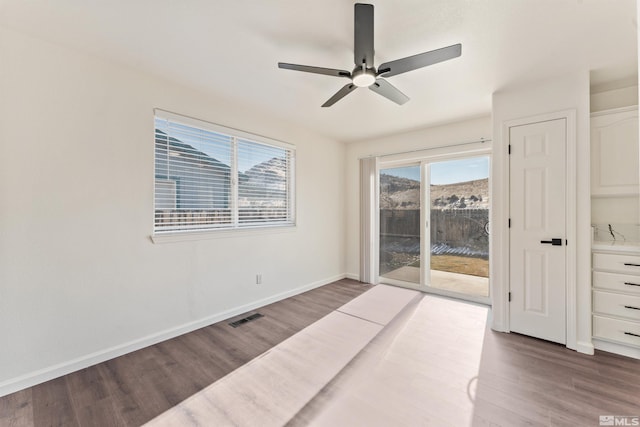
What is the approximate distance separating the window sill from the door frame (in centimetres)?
268

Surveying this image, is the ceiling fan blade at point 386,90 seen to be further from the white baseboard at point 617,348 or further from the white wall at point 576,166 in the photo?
the white baseboard at point 617,348

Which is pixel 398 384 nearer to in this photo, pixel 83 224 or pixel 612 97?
pixel 83 224

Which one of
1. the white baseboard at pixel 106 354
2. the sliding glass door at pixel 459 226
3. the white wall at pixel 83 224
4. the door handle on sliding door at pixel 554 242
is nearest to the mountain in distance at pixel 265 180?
the white wall at pixel 83 224

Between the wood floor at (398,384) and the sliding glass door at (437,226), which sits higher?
the sliding glass door at (437,226)

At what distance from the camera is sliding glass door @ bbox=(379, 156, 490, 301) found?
3727 mm

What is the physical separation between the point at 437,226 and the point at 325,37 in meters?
3.19

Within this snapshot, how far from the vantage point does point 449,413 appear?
1666mm

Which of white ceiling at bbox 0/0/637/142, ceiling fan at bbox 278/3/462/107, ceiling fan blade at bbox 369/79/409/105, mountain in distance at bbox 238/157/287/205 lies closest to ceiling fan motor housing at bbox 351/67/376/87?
ceiling fan at bbox 278/3/462/107

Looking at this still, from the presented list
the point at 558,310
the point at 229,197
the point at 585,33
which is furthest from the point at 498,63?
the point at 229,197

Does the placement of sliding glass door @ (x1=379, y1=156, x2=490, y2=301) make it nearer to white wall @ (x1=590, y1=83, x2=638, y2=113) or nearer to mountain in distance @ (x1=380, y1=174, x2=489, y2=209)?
mountain in distance @ (x1=380, y1=174, x2=489, y2=209)

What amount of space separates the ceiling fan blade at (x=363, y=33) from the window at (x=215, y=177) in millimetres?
1961

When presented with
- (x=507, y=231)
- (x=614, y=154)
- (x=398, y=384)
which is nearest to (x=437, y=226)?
(x=507, y=231)

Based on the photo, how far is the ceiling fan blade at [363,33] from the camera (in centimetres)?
149

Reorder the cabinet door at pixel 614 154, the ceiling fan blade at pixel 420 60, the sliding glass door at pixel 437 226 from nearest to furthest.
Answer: the ceiling fan blade at pixel 420 60, the cabinet door at pixel 614 154, the sliding glass door at pixel 437 226
